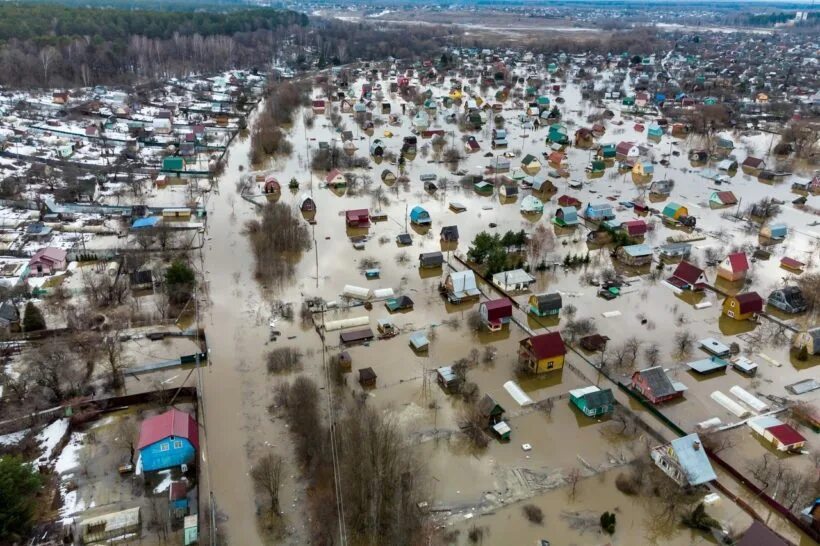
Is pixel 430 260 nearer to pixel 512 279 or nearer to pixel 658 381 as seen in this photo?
pixel 512 279

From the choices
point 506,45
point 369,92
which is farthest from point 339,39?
point 369,92

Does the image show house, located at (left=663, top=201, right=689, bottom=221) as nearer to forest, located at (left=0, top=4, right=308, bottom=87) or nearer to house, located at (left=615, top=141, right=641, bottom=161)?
house, located at (left=615, top=141, right=641, bottom=161)

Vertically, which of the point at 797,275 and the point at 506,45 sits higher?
the point at 506,45

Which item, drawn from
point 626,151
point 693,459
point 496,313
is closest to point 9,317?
point 496,313

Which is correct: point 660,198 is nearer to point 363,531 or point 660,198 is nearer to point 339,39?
point 363,531

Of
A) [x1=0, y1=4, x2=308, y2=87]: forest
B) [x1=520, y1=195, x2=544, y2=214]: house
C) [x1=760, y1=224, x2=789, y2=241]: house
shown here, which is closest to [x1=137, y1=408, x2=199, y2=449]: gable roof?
[x1=520, y1=195, x2=544, y2=214]: house

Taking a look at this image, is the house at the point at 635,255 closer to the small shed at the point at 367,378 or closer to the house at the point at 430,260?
Answer: the house at the point at 430,260

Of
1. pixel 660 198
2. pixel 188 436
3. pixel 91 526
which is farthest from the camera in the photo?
pixel 660 198
